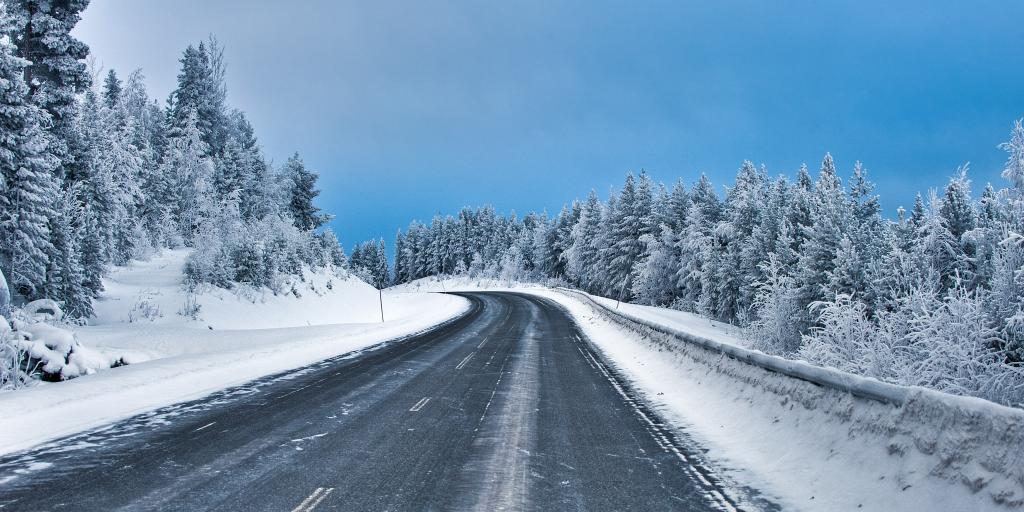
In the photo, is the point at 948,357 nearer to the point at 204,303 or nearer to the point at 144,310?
the point at 144,310

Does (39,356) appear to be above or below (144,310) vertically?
below

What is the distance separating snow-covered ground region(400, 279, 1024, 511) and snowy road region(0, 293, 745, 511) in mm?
709

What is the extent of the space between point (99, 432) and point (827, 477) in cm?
922

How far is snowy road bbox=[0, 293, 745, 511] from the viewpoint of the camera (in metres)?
5.23

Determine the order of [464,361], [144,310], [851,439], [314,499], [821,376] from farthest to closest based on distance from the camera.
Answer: [144,310]
[464,361]
[821,376]
[851,439]
[314,499]

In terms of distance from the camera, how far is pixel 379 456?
658 cm

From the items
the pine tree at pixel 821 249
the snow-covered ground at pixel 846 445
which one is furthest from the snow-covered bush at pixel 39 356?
the pine tree at pixel 821 249

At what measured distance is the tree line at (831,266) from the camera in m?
11.9

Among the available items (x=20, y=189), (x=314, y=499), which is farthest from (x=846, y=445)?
(x=20, y=189)

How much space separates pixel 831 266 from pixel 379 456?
94.8 ft

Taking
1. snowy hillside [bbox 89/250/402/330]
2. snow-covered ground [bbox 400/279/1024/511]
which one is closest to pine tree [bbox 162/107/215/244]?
snowy hillside [bbox 89/250/402/330]

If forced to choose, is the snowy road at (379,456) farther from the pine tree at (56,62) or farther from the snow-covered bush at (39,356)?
the pine tree at (56,62)

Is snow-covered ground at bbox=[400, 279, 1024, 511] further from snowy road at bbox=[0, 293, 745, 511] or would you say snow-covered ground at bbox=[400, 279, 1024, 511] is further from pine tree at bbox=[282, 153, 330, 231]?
pine tree at bbox=[282, 153, 330, 231]

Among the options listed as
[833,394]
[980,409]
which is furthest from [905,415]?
[833,394]
